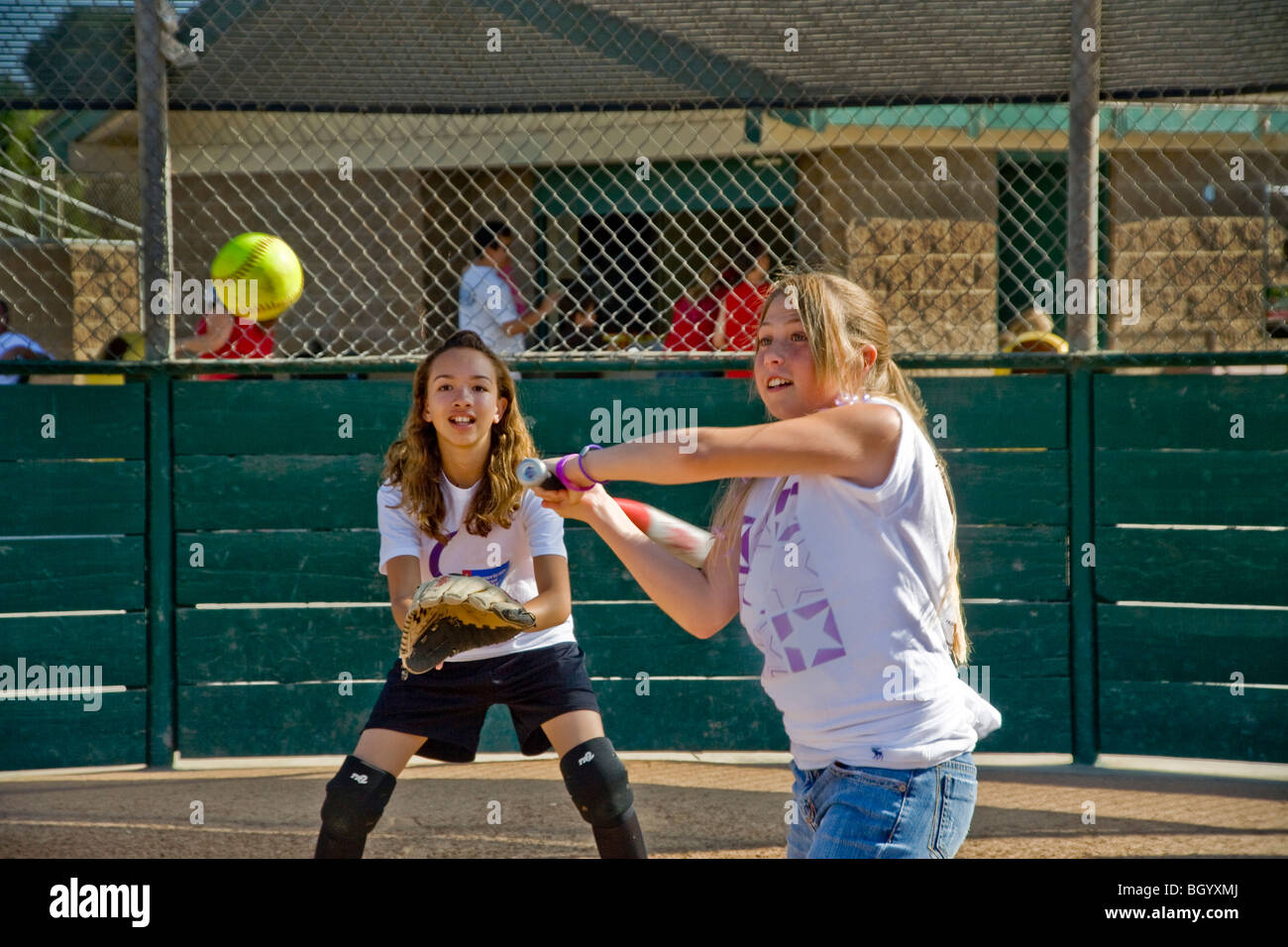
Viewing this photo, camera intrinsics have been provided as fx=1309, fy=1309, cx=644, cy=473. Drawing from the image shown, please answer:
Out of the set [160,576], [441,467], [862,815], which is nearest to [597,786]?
[441,467]

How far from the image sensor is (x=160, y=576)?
568 cm

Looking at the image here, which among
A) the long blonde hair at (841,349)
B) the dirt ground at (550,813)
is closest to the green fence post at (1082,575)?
the dirt ground at (550,813)

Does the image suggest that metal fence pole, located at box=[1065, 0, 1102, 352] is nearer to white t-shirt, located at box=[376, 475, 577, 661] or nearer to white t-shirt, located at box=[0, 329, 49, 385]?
white t-shirt, located at box=[376, 475, 577, 661]

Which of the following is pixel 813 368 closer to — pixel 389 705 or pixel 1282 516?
pixel 389 705

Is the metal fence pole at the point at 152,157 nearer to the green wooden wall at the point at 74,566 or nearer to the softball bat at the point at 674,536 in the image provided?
the green wooden wall at the point at 74,566

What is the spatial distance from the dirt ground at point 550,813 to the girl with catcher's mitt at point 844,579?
2214 mm

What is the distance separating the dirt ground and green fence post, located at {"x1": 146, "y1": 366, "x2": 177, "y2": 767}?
20 cm

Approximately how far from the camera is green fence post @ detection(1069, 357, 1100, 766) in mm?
5703

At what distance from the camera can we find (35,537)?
562 centimetres

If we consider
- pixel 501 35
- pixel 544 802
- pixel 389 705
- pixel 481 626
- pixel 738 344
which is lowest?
pixel 544 802

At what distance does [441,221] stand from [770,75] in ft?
17.6

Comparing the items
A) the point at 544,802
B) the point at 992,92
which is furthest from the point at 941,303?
the point at 544,802

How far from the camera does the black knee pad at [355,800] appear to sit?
3.42m

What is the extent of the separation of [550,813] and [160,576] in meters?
2.06
